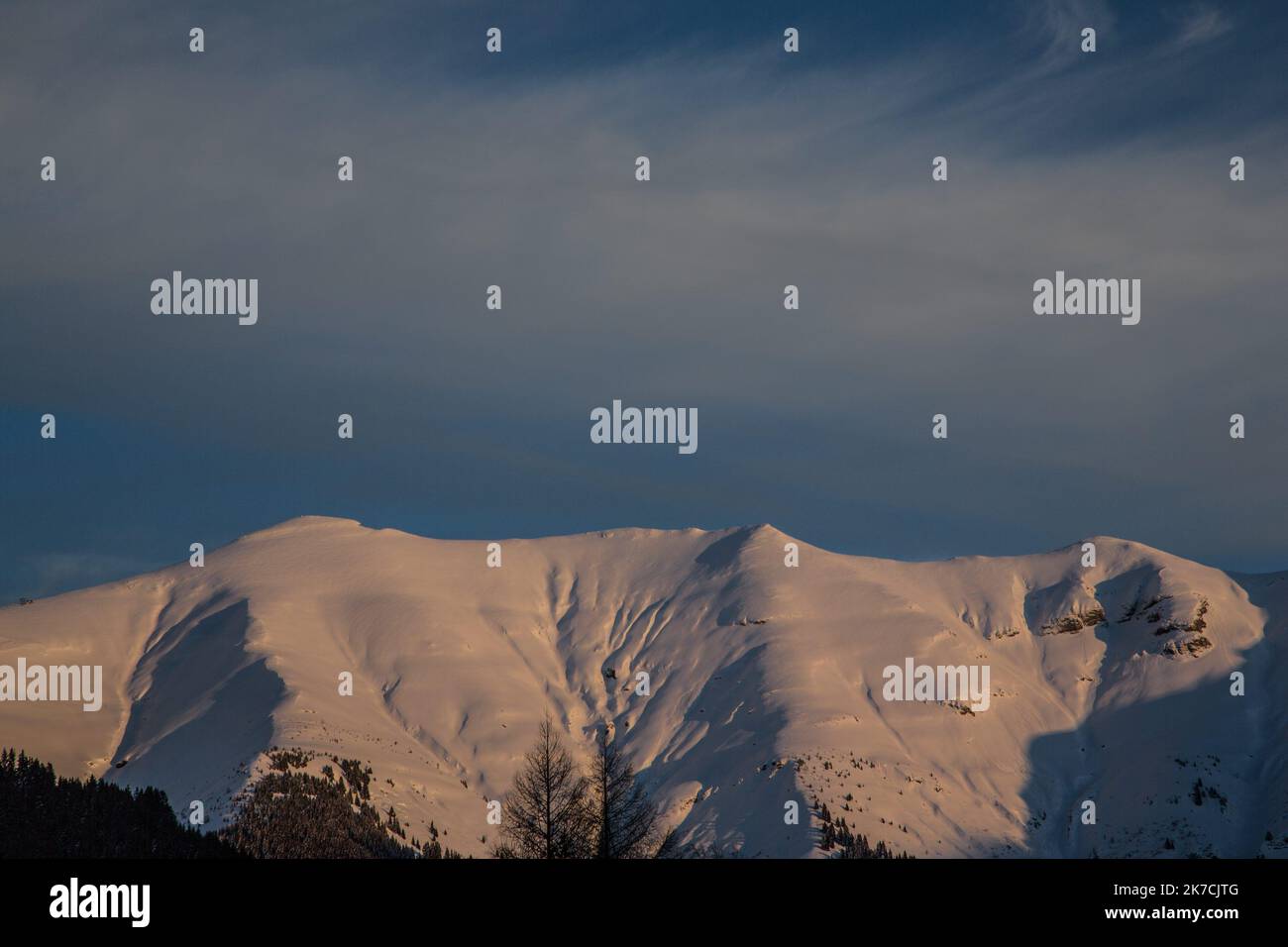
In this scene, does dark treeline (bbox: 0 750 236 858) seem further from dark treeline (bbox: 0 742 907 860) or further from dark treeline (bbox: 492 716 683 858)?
dark treeline (bbox: 492 716 683 858)

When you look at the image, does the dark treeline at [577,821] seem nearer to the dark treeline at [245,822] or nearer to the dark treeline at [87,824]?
the dark treeline at [245,822]

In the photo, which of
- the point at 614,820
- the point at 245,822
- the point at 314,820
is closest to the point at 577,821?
the point at 614,820

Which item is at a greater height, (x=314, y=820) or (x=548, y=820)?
(x=548, y=820)

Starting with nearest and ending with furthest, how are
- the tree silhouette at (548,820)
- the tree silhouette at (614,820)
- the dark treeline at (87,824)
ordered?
the tree silhouette at (548,820) < the tree silhouette at (614,820) < the dark treeline at (87,824)

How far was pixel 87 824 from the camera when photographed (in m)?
147

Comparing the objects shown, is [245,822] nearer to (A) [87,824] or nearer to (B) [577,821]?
(A) [87,824]

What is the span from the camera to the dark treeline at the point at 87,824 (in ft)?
460

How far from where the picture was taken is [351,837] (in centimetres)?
16412

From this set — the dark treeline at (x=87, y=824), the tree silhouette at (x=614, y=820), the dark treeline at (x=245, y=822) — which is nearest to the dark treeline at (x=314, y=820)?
the dark treeline at (x=245, y=822)

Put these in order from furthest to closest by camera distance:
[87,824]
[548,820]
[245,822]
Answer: [245,822], [87,824], [548,820]
